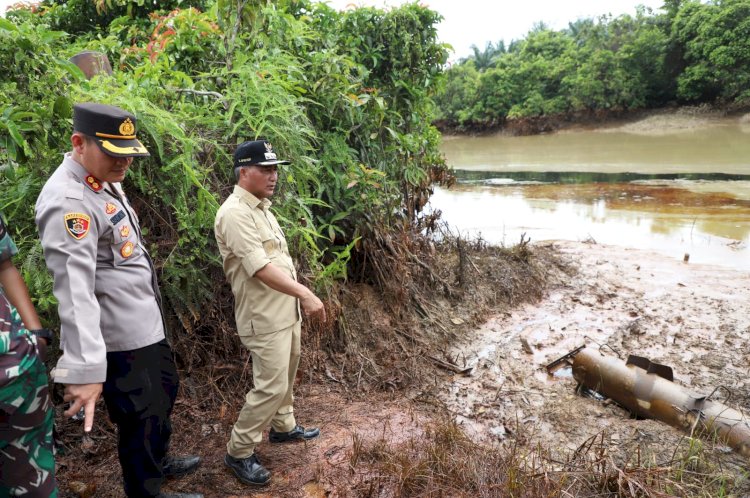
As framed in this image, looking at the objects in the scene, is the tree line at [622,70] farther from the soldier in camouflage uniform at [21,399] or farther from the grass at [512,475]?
the soldier in camouflage uniform at [21,399]

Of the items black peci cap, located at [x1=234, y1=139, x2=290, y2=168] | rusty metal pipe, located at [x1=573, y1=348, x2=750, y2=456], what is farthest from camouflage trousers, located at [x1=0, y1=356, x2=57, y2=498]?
rusty metal pipe, located at [x1=573, y1=348, x2=750, y2=456]

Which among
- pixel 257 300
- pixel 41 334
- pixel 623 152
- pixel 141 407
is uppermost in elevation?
pixel 41 334

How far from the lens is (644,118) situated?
96.0 feet

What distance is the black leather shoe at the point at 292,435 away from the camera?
9.52ft

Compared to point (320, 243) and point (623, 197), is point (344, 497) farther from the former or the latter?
point (623, 197)

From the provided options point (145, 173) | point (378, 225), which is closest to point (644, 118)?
point (378, 225)

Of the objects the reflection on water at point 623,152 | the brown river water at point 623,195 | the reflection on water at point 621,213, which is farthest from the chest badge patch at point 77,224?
the reflection on water at point 623,152

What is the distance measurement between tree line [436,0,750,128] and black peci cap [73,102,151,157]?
27.2 m

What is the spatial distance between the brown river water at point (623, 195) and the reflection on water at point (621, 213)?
2cm

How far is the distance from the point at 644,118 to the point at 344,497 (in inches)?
1274

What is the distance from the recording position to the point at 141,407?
208 cm

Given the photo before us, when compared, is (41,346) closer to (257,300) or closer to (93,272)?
(93,272)

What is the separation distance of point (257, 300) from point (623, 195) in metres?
11.9

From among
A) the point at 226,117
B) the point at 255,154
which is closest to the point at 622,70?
the point at 226,117
